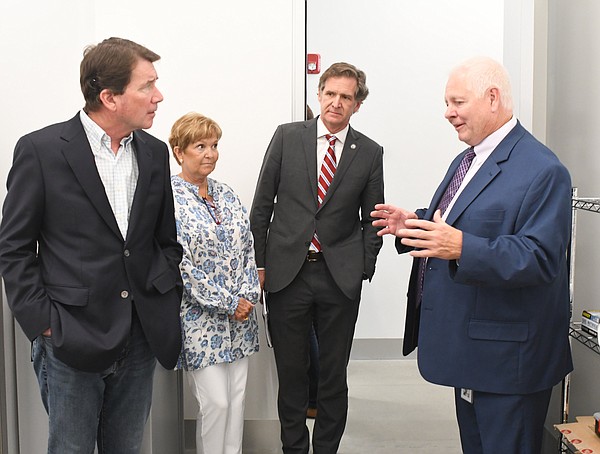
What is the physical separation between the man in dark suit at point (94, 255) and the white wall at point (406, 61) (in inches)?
122

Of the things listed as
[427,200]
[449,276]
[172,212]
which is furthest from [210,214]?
[427,200]

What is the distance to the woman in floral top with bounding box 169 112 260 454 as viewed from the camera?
9.64ft

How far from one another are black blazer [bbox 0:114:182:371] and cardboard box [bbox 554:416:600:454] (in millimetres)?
1459

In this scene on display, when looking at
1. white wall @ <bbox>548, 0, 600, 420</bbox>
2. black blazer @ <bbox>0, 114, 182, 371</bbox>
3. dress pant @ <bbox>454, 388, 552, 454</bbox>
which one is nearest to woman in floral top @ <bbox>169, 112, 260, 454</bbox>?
black blazer @ <bbox>0, 114, 182, 371</bbox>

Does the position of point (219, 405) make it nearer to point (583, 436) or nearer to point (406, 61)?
point (583, 436)

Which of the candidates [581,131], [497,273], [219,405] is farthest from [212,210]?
[581,131]

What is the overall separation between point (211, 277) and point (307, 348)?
0.63 m

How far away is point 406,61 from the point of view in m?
5.24

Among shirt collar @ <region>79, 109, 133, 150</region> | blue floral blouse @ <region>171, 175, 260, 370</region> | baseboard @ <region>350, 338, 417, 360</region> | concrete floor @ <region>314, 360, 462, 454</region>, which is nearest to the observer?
shirt collar @ <region>79, 109, 133, 150</region>

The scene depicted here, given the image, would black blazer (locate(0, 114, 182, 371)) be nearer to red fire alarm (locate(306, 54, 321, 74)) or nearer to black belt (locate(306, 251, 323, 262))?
black belt (locate(306, 251, 323, 262))

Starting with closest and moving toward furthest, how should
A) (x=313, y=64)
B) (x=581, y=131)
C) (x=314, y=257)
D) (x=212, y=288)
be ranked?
1. (x=212, y=288)
2. (x=581, y=131)
3. (x=314, y=257)
4. (x=313, y=64)

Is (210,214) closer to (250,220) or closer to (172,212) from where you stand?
(250,220)

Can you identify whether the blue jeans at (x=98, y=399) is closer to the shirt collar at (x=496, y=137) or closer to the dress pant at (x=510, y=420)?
the dress pant at (x=510, y=420)

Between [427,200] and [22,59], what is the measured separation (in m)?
3.09
